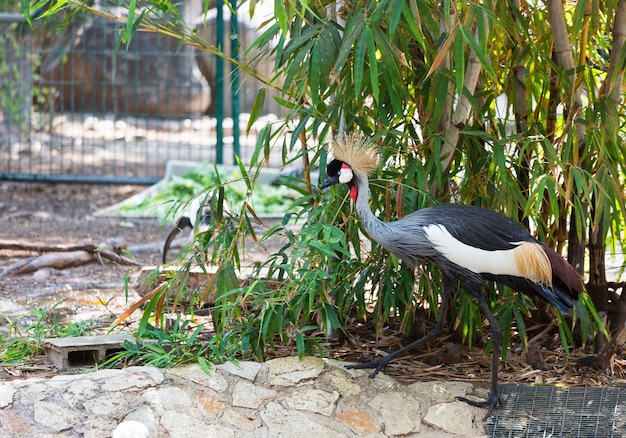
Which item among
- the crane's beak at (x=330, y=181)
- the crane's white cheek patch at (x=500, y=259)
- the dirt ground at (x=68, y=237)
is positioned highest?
the crane's beak at (x=330, y=181)

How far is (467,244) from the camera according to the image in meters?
3.43

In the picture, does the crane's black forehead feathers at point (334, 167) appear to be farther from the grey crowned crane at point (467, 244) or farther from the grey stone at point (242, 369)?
the grey stone at point (242, 369)

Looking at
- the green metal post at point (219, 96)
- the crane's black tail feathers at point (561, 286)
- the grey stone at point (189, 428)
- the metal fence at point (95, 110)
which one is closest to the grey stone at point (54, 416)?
the grey stone at point (189, 428)

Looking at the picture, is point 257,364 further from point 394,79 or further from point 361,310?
point 394,79

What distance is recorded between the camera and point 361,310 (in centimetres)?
397

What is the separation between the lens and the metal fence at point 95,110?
29.8ft

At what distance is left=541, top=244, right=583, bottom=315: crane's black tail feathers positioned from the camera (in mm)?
3533

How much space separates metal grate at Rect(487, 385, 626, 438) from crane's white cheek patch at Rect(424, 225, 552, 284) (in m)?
0.49

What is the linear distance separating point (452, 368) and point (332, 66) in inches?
56.4

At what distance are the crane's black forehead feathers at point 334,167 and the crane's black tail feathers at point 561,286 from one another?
871mm

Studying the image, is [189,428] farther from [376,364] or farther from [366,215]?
[366,215]

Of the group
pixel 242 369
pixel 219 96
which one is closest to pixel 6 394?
pixel 242 369

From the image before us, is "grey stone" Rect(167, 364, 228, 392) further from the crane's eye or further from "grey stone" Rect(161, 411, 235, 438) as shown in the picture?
the crane's eye

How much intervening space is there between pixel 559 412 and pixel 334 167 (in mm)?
1309
